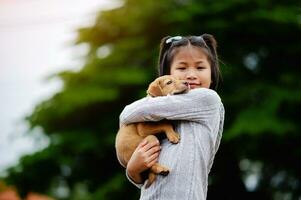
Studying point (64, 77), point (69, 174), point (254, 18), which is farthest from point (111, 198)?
point (254, 18)

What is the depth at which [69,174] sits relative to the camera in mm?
12250

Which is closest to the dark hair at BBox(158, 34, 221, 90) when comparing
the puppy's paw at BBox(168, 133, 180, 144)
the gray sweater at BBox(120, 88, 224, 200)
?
the gray sweater at BBox(120, 88, 224, 200)

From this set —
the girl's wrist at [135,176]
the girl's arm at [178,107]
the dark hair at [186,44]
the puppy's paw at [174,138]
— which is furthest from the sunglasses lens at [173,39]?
the girl's wrist at [135,176]

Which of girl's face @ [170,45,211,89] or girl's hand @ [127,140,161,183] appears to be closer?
girl's hand @ [127,140,161,183]

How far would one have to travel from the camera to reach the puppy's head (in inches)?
95.5

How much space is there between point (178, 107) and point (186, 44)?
1.14 ft

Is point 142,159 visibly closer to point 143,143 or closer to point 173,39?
point 143,143

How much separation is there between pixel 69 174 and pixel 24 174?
83 cm

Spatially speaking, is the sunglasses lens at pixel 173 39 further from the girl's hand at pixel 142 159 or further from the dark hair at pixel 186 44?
the girl's hand at pixel 142 159

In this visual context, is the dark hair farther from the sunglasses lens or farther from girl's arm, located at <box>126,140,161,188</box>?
girl's arm, located at <box>126,140,161,188</box>

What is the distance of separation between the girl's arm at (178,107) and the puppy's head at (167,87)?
0.10ft

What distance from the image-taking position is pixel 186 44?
2.59 m

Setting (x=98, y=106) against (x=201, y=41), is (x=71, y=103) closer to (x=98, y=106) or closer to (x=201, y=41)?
(x=98, y=106)

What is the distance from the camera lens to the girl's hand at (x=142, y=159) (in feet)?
7.59
